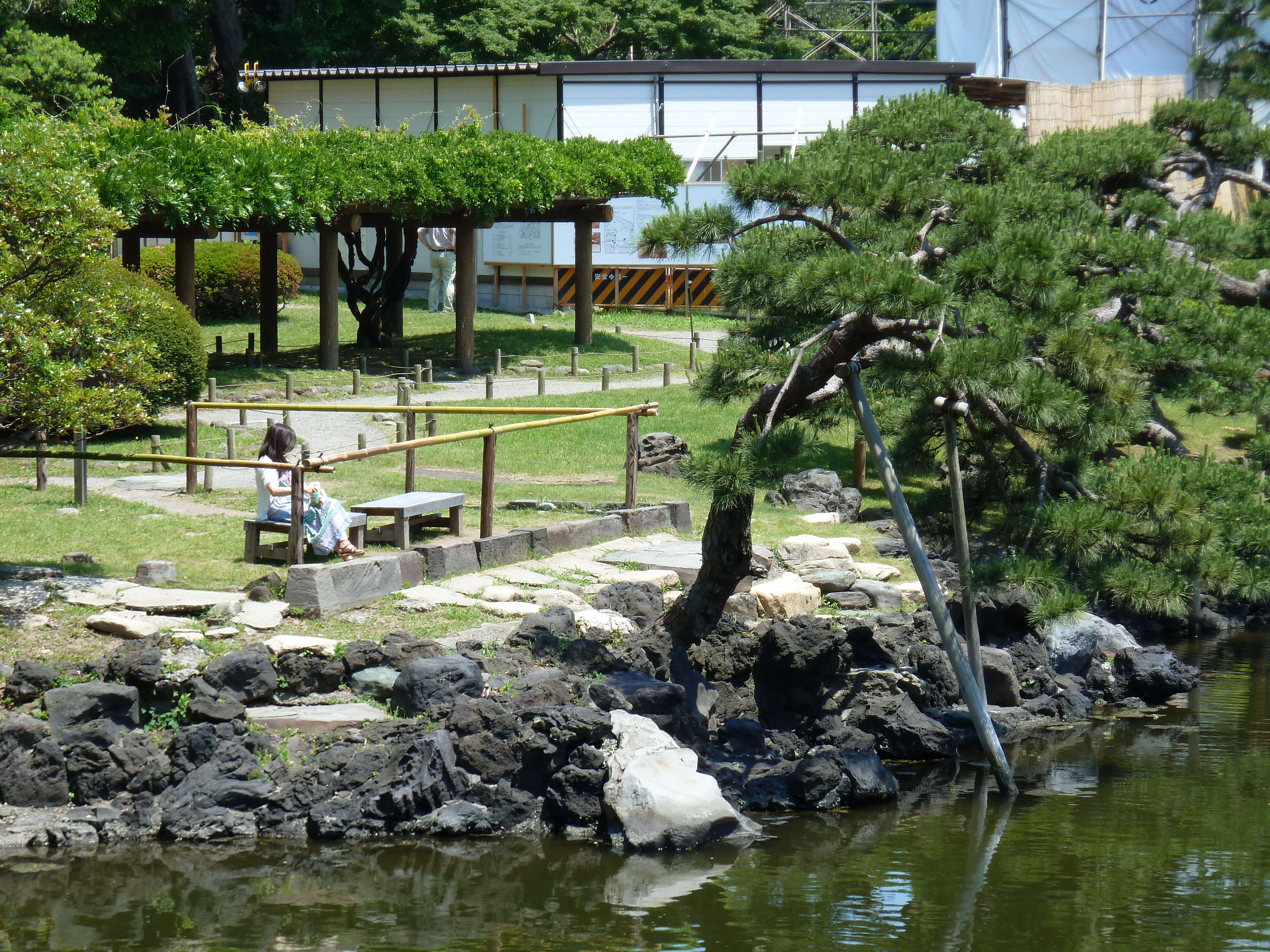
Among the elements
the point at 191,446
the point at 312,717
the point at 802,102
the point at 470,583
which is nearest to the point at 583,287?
the point at 802,102

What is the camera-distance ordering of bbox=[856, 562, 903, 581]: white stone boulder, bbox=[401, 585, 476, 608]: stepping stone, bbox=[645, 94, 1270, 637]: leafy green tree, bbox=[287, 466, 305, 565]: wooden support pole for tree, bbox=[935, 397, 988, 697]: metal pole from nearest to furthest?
bbox=[645, 94, 1270, 637]: leafy green tree < bbox=[935, 397, 988, 697]: metal pole < bbox=[287, 466, 305, 565]: wooden support pole for tree < bbox=[401, 585, 476, 608]: stepping stone < bbox=[856, 562, 903, 581]: white stone boulder

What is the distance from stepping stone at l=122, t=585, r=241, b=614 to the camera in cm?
918

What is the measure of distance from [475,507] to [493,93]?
20374 millimetres

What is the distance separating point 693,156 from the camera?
31.0 metres

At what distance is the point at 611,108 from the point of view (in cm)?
3094

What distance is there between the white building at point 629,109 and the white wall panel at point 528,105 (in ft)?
0.08

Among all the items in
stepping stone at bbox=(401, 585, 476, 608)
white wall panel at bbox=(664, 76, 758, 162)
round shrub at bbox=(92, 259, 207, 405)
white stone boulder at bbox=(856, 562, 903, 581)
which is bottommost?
white stone boulder at bbox=(856, 562, 903, 581)

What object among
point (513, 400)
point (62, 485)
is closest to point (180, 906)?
point (62, 485)

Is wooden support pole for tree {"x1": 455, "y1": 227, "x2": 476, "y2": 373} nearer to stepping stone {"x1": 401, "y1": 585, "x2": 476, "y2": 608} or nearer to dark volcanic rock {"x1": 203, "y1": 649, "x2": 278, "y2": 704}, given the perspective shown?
stepping stone {"x1": 401, "y1": 585, "x2": 476, "y2": 608}

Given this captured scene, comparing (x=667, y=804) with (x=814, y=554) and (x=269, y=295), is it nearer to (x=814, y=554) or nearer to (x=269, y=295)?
(x=814, y=554)

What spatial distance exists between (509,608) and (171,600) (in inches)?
92.3

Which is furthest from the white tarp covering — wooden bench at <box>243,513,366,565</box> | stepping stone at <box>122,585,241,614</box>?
stepping stone at <box>122,585,241,614</box>

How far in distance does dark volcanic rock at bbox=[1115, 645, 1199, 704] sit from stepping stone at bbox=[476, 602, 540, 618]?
189 inches

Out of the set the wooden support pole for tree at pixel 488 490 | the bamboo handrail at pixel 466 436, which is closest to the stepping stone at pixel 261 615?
the bamboo handrail at pixel 466 436
